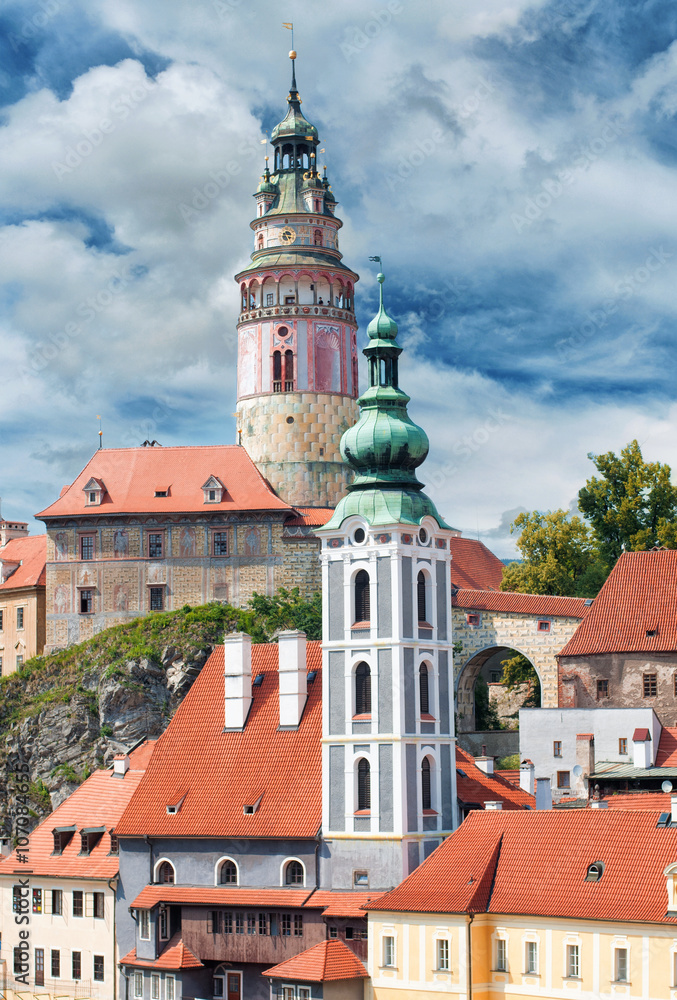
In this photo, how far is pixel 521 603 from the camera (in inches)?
2889

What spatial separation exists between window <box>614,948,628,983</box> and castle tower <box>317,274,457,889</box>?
863cm

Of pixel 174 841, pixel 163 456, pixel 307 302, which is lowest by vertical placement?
pixel 174 841

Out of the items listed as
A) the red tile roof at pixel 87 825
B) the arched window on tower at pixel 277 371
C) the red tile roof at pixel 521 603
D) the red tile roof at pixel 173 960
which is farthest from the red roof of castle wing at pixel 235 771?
the arched window on tower at pixel 277 371

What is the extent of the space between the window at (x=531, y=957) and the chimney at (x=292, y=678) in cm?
1165

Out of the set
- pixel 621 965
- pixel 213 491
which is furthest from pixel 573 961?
pixel 213 491

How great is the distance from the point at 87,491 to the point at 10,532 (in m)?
43.2

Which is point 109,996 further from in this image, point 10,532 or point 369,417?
point 10,532

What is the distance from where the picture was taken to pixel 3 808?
74.4 m

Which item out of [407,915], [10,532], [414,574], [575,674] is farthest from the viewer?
[10,532]

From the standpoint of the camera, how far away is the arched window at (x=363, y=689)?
50.8 m

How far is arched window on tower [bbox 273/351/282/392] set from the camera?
269 feet

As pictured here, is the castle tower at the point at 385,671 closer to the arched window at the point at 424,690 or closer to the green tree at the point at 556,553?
the arched window at the point at 424,690

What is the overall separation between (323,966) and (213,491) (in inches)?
1358

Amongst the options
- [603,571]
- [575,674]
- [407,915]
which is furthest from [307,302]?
[407,915]
